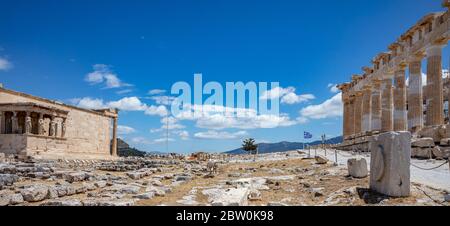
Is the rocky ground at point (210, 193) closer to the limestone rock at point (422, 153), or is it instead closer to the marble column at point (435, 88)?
the limestone rock at point (422, 153)

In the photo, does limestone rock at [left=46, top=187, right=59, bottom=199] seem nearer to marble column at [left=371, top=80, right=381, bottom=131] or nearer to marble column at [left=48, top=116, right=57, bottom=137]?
marble column at [left=48, top=116, right=57, bottom=137]

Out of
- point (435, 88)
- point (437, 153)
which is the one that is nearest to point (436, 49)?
point (435, 88)

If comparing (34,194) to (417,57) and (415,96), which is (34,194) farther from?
(417,57)

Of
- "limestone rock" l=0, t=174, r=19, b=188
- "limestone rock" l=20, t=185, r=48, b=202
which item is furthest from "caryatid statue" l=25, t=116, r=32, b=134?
"limestone rock" l=20, t=185, r=48, b=202

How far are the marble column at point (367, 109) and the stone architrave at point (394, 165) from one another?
89.0ft

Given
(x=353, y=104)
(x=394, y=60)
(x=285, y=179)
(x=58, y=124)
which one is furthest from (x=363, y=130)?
(x=58, y=124)

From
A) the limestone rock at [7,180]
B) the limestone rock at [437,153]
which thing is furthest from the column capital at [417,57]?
the limestone rock at [7,180]

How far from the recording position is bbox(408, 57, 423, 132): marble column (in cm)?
2434

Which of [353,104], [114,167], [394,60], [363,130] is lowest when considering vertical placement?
[114,167]

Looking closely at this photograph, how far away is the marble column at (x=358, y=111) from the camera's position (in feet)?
125
